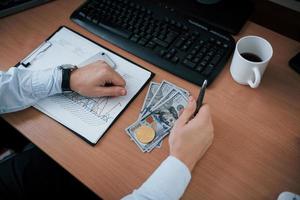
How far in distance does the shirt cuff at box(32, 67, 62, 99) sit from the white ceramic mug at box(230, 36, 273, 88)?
459 mm

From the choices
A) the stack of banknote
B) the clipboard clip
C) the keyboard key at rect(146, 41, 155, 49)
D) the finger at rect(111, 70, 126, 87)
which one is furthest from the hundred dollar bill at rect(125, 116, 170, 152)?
the clipboard clip

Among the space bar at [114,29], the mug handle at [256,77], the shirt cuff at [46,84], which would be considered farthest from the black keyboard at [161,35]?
the shirt cuff at [46,84]

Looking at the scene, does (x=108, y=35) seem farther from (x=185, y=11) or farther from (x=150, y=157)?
(x=150, y=157)

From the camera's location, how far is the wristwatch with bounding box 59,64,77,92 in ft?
2.77

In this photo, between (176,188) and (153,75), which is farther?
(153,75)

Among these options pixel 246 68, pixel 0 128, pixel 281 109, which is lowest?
pixel 0 128

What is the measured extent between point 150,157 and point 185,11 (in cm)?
49

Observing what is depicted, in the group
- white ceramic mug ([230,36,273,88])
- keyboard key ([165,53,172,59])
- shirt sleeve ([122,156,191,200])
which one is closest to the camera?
shirt sleeve ([122,156,191,200])

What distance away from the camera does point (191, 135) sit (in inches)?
29.9

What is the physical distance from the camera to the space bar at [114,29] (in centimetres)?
94

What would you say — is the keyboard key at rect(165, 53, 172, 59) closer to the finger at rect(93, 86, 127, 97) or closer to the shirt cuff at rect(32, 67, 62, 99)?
the finger at rect(93, 86, 127, 97)

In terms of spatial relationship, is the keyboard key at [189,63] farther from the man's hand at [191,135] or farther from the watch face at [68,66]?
the watch face at [68,66]

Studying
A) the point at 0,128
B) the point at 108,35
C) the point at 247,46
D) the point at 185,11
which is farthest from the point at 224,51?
the point at 0,128

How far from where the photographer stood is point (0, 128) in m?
1.22
